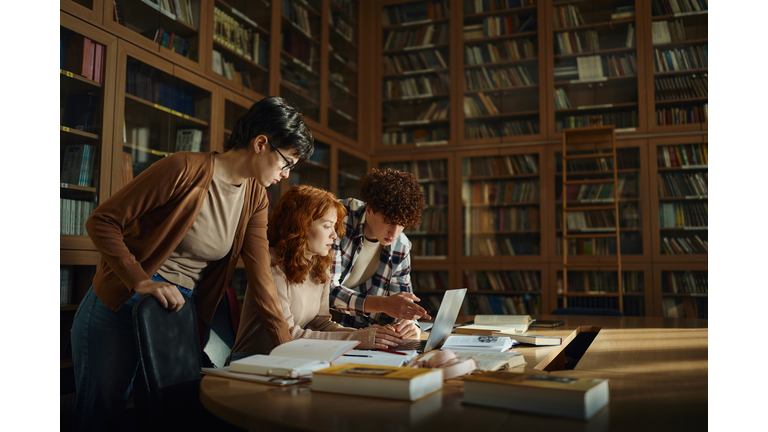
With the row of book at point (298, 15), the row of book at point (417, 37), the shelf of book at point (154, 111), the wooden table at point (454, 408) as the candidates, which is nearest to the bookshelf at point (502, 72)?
the row of book at point (417, 37)

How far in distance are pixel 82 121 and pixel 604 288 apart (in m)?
4.25

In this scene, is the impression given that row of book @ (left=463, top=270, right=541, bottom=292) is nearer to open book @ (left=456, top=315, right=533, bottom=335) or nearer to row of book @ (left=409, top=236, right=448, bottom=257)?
row of book @ (left=409, top=236, right=448, bottom=257)

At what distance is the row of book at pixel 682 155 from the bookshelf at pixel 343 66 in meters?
2.86

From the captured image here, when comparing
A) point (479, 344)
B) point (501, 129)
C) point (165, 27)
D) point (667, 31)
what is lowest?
point (479, 344)

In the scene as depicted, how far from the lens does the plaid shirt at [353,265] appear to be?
6.61 feet

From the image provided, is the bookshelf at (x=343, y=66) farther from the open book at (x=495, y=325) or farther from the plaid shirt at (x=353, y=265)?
the open book at (x=495, y=325)

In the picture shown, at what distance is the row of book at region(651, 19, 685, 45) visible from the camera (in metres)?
4.68

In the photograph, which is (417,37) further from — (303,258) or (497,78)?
(303,258)

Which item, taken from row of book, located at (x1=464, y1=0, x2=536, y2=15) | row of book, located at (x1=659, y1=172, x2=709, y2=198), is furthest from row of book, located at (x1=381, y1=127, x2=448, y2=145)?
row of book, located at (x1=659, y1=172, x2=709, y2=198)

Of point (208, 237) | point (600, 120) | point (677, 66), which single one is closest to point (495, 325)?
point (208, 237)

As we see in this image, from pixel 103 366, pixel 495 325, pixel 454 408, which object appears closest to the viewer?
pixel 454 408

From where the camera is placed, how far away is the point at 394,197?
199 cm

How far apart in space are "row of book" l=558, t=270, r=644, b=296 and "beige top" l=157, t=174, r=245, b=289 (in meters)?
3.84

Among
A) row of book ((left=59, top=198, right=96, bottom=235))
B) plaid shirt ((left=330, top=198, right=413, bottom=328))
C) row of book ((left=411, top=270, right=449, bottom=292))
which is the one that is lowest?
row of book ((left=411, top=270, right=449, bottom=292))
